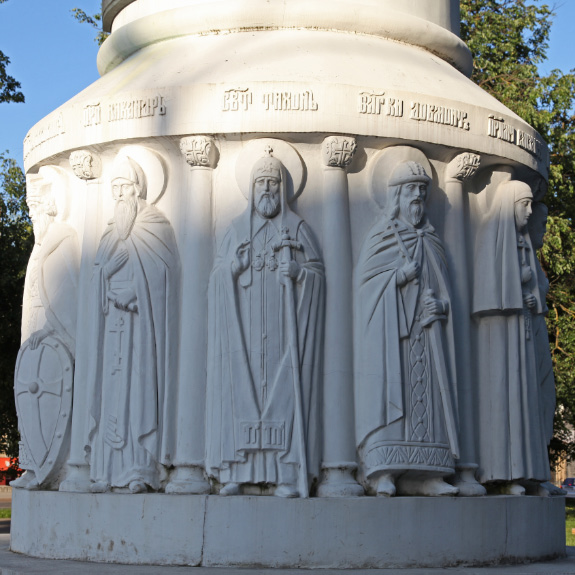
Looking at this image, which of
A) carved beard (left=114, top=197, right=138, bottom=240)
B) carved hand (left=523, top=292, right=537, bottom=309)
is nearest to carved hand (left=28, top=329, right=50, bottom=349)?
carved beard (left=114, top=197, right=138, bottom=240)

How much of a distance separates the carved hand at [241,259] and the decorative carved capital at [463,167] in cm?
249

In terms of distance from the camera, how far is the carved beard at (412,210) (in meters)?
10.0

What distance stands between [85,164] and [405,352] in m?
4.09

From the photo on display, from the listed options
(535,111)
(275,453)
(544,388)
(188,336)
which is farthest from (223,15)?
(535,111)

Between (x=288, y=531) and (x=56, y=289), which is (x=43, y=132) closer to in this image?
(x=56, y=289)

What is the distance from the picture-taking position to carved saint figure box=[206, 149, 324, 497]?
30.4 ft

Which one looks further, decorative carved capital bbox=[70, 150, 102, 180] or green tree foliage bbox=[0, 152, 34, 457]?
green tree foliage bbox=[0, 152, 34, 457]

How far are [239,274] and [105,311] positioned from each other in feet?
5.32

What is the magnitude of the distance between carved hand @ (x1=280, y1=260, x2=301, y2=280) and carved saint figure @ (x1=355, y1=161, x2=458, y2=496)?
70 centimetres

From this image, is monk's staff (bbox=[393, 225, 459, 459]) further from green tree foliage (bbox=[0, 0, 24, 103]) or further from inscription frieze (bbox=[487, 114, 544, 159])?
green tree foliage (bbox=[0, 0, 24, 103])

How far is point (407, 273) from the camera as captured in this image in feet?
32.1

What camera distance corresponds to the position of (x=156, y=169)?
10.4m

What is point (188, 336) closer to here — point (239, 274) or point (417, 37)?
point (239, 274)

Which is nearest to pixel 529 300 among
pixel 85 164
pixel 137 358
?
pixel 137 358
